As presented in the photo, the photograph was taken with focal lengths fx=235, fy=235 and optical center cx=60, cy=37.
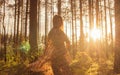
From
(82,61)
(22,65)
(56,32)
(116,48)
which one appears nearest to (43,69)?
(22,65)

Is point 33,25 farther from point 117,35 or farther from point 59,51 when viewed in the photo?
point 117,35

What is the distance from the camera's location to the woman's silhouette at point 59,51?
704 cm

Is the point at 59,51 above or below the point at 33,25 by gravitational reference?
below

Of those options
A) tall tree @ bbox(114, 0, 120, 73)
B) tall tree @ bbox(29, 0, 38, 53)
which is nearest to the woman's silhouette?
tall tree @ bbox(114, 0, 120, 73)

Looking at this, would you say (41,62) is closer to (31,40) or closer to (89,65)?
(89,65)

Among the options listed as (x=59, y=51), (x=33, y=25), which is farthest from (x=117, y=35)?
(x=33, y=25)

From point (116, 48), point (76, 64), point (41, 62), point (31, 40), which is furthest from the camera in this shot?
point (31, 40)

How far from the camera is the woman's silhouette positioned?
277 inches

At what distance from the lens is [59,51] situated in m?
7.11

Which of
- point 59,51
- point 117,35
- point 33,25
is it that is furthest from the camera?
point 33,25

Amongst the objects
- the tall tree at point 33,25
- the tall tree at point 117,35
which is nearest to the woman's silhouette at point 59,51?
the tall tree at point 117,35

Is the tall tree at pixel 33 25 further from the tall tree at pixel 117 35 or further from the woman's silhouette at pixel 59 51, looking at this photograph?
the tall tree at pixel 117 35

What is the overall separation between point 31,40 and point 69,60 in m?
3.43

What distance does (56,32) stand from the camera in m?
7.03
